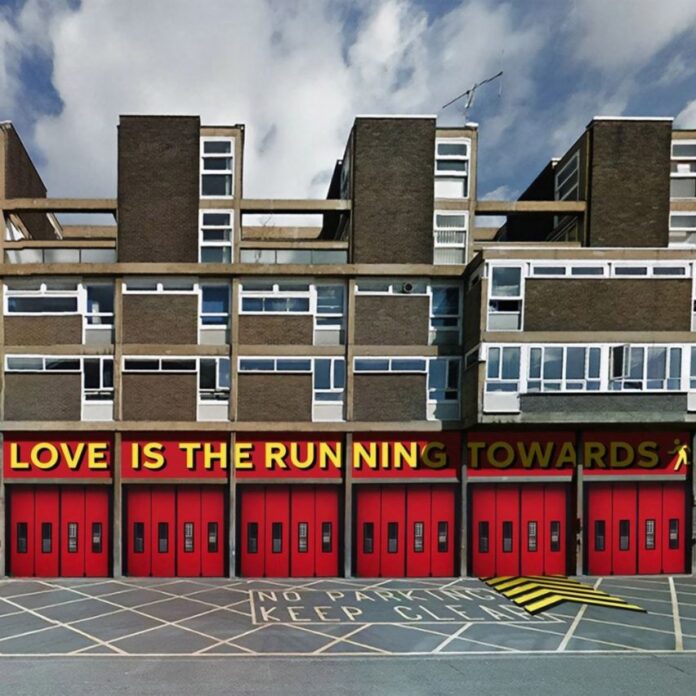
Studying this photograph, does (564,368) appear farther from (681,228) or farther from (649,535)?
(681,228)

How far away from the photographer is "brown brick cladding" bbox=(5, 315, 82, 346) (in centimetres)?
2169

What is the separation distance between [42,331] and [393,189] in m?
14.8

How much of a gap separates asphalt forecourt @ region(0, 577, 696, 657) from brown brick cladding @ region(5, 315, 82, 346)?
29.6 ft

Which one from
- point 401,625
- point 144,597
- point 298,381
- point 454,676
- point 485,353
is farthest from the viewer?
point 298,381

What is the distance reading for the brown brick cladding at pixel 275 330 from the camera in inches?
861

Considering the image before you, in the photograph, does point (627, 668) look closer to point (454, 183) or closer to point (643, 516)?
point (643, 516)

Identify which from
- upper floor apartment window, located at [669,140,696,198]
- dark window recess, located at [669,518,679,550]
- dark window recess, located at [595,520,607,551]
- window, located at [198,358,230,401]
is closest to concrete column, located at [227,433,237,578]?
window, located at [198,358,230,401]

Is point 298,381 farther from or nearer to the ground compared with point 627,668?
farther from the ground

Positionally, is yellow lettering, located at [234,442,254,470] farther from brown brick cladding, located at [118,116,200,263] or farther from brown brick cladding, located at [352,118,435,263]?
brown brick cladding, located at [352,118,435,263]

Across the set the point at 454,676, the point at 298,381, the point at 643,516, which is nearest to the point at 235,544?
the point at 298,381

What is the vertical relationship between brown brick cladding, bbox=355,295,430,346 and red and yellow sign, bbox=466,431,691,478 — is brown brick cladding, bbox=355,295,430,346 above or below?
above

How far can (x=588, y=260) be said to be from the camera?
20.5 metres

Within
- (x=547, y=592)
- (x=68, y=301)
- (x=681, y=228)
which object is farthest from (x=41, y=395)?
(x=681, y=228)

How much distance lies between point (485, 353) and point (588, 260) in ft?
16.8
